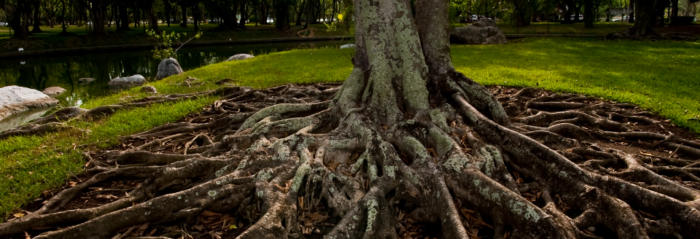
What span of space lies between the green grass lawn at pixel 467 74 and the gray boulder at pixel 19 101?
10.6ft

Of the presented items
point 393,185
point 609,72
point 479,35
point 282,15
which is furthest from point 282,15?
point 393,185

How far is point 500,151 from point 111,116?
26.8 ft

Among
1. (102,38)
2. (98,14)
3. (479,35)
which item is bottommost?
(479,35)

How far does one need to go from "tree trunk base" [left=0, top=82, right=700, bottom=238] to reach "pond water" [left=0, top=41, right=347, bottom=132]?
962 centimetres

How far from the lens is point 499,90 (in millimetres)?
9945

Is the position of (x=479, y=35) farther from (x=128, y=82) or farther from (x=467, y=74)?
(x=128, y=82)

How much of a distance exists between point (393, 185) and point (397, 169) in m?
0.22

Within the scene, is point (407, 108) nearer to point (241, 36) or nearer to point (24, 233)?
point (24, 233)

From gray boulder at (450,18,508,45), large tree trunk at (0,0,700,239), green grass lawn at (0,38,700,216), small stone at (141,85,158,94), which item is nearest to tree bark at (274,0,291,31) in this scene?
gray boulder at (450,18,508,45)

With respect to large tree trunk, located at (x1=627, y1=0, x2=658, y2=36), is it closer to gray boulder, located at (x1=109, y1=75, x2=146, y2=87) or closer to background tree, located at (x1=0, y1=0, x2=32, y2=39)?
gray boulder, located at (x1=109, y1=75, x2=146, y2=87)

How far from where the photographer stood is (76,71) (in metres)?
24.4

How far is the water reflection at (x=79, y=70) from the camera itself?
710 inches

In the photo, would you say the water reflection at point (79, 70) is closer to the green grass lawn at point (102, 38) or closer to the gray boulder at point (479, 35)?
the green grass lawn at point (102, 38)

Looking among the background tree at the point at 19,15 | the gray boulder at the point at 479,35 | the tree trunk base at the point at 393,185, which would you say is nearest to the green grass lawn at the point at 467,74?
the tree trunk base at the point at 393,185
